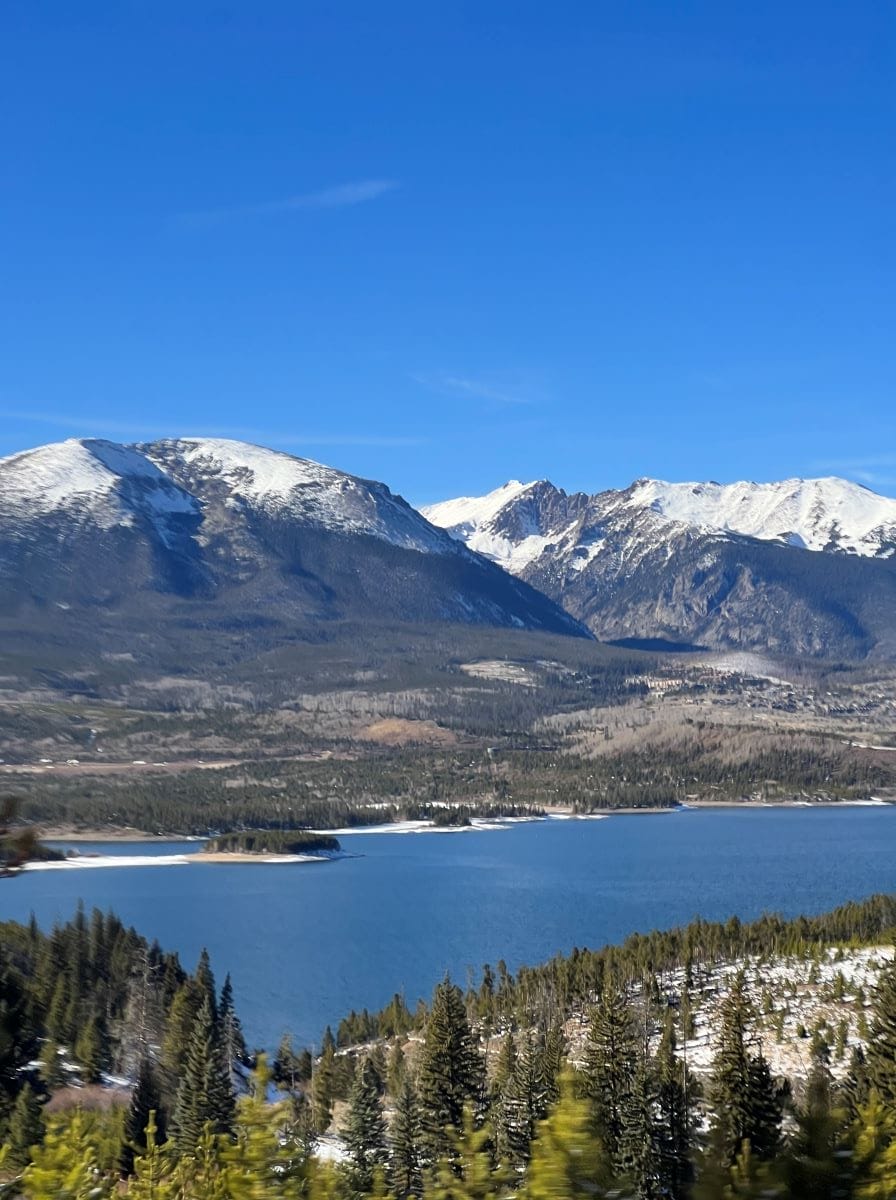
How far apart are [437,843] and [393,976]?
96.2 m

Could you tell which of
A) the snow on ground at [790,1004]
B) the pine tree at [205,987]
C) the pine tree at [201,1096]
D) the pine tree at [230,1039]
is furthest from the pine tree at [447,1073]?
the pine tree at [205,987]

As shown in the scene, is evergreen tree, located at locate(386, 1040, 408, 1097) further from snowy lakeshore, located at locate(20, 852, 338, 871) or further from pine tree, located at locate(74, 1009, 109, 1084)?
snowy lakeshore, located at locate(20, 852, 338, 871)

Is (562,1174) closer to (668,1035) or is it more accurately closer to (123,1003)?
(668,1035)

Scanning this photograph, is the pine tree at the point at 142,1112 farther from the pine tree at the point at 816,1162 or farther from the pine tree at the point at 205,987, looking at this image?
the pine tree at the point at 816,1162

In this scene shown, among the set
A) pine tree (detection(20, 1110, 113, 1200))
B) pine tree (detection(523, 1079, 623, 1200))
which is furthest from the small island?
pine tree (detection(523, 1079, 623, 1200))

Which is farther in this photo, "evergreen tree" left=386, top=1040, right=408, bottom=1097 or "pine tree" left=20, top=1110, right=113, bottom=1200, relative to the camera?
"evergreen tree" left=386, top=1040, right=408, bottom=1097

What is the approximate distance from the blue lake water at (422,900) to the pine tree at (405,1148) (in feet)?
100

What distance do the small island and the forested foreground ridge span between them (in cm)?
8711

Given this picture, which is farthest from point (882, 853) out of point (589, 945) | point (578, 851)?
point (589, 945)

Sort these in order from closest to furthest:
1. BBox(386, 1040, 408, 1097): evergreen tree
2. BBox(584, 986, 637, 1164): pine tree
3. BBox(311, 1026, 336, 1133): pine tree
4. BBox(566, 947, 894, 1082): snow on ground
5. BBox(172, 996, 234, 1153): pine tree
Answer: BBox(584, 986, 637, 1164): pine tree
BBox(172, 996, 234, 1153): pine tree
BBox(311, 1026, 336, 1133): pine tree
BBox(566, 947, 894, 1082): snow on ground
BBox(386, 1040, 408, 1097): evergreen tree

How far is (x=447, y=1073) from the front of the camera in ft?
177

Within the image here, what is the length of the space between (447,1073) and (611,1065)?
7727 mm

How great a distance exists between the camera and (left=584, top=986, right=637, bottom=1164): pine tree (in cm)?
4612

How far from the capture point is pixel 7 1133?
49688 mm
